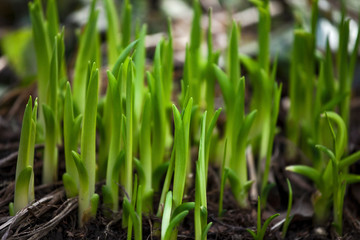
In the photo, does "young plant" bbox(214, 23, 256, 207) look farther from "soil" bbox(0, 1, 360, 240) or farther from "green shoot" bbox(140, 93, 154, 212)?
"green shoot" bbox(140, 93, 154, 212)

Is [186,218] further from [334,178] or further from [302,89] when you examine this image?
[302,89]

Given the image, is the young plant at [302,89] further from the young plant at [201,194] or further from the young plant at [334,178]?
the young plant at [201,194]

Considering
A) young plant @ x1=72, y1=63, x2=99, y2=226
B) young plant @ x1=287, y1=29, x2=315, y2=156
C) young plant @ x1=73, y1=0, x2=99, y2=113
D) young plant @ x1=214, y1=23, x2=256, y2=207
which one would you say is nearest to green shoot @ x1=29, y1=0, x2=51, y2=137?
young plant @ x1=73, y1=0, x2=99, y2=113

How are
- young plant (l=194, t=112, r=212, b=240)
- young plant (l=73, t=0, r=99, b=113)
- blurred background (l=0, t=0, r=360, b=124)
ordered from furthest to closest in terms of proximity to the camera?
1. blurred background (l=0, t=0, r=360, b=124)
2. young plant (l=73, t=0, r=99, b=113)
3. young plant (l=194, t=112, r=212, b=240)

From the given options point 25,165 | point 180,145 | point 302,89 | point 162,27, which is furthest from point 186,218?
point 162,27

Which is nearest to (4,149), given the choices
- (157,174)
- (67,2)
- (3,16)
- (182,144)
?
(157,174)

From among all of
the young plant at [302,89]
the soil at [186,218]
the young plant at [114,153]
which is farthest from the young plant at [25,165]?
the young plant at [302,89]
